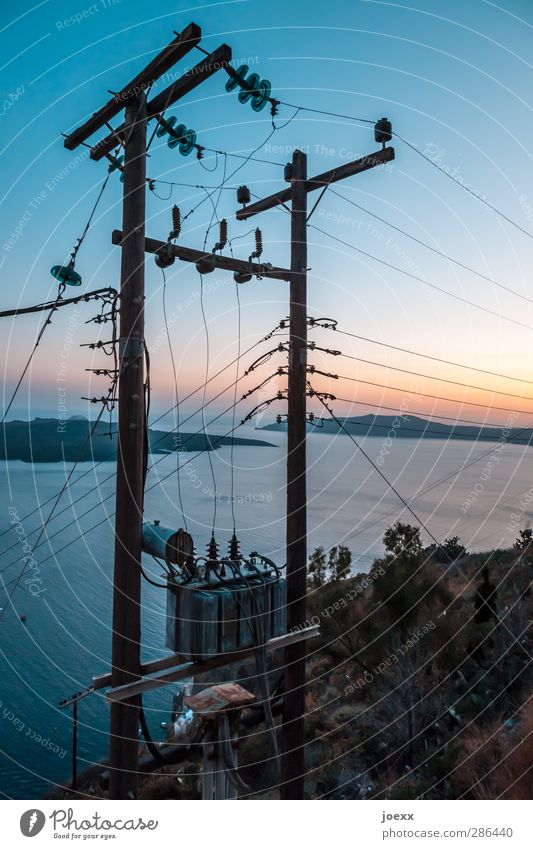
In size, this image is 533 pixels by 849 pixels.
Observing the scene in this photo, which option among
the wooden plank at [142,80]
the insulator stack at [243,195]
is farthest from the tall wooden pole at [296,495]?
the wooden plank at [142,80]

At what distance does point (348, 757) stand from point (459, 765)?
334 cm

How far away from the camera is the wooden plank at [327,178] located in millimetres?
6500

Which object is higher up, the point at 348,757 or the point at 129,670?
the point at 129,670

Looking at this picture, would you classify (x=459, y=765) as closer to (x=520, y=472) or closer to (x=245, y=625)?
(x=245, y=625)

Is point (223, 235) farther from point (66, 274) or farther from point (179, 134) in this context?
point (66, 274)

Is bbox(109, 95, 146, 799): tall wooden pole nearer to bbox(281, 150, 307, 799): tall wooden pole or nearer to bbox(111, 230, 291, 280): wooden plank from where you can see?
bbox(111, 230, 291, 280): wooden plank

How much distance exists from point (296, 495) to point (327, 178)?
4.22 meters

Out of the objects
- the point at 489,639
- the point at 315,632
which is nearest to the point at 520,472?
the point at 489,639

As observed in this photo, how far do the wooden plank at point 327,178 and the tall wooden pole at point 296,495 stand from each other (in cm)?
21

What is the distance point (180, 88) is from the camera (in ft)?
15.2

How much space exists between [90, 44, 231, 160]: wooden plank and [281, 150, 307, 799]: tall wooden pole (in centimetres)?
250

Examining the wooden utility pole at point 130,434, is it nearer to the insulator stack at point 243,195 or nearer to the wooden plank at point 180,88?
the wooden plank at point 180,88

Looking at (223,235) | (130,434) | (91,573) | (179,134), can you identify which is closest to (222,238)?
(223,235)

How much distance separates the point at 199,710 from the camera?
4750 millimetres
